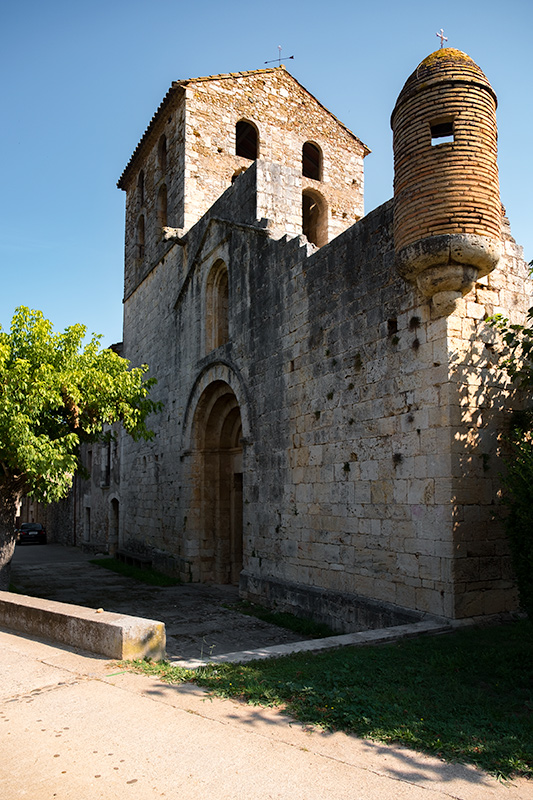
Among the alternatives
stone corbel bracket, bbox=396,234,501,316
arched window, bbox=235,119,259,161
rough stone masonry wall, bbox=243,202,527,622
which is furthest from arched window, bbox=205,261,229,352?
stone corbel bracket, bbox=396,234,501,316

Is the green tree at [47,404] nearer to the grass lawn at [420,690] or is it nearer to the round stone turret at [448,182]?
the grass lawn at [420,690]

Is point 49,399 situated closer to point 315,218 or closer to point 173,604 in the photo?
point 173,604

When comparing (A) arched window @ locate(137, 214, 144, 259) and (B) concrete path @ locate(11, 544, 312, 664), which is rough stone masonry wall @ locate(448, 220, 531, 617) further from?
(A) arched window @ locate(137, 214, 144, 259)

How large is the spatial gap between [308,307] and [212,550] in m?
6.89

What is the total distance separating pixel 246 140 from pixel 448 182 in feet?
44.5

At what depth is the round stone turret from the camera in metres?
6.56

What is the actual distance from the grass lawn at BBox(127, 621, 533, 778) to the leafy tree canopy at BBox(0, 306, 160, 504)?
4.90 meters

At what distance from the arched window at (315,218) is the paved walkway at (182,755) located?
14181 mm

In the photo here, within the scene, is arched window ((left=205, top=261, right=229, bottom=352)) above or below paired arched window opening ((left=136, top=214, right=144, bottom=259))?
below

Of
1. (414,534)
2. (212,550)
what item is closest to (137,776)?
(414,534)

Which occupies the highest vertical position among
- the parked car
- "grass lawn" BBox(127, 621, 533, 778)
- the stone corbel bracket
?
the stone corbel bracket

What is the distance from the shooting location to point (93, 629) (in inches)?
219

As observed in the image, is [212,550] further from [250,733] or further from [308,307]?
[250,733]

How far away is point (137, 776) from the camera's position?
10.8ft
